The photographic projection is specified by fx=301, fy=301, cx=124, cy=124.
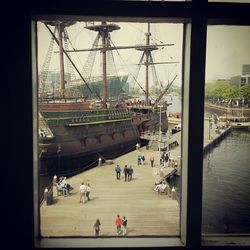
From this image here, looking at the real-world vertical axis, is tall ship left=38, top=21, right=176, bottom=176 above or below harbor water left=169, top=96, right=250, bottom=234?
above

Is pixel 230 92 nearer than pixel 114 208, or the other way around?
pixel 114 208

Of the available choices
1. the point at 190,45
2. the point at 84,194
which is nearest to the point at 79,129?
the point at 84,194

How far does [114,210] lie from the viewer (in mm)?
13164

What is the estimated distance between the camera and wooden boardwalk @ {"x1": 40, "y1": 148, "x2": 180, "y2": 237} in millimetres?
10453

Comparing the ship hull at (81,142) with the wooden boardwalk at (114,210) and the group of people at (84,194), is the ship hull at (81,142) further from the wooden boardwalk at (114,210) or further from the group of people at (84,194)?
the group of people at (84,194)

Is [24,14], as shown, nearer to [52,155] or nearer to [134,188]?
[134,188]

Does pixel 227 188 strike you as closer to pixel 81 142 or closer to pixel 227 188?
pixel 227 188

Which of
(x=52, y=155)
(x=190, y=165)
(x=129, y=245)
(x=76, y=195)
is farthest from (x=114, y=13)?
(x=52, y=155)

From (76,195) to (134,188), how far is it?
283cm

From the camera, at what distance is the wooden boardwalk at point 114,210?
412 inches

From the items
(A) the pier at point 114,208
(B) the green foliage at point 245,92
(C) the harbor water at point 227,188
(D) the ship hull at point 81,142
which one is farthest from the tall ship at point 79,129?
(B) the green foliage at point 245,92

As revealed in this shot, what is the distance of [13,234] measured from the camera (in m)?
1.18

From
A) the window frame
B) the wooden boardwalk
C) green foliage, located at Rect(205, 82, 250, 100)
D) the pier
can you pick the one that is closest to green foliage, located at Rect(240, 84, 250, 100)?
green foliage, located at Rect(205, 82, 250, 100)

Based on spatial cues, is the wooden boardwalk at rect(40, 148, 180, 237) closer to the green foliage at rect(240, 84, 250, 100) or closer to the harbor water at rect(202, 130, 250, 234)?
the harbor water at rect(202, 130, 250, 234)
